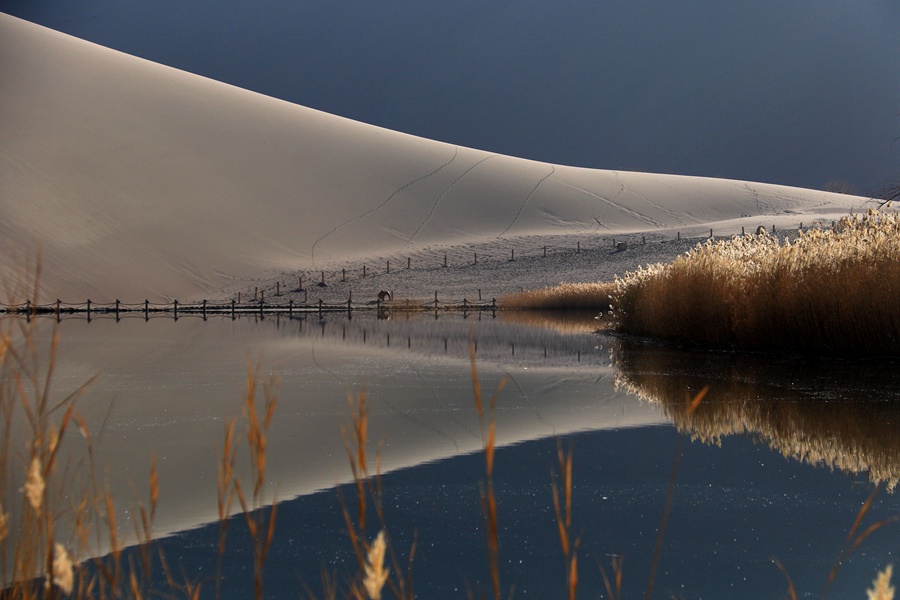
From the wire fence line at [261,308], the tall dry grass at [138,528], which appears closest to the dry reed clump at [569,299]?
the wire fence line at [261,308]

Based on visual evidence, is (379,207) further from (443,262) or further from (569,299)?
(569,299)

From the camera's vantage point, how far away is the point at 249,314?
28.8 meters

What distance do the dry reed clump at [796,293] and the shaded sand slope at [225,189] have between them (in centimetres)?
2509

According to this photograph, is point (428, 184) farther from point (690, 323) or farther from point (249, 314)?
point (690, 323)

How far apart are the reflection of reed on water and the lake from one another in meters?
0.03

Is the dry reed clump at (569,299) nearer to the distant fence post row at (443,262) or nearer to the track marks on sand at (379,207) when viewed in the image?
the distant fence post row at (443,262)

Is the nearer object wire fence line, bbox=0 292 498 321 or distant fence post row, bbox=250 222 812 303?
wire fence line, bbox=0 292 498 321

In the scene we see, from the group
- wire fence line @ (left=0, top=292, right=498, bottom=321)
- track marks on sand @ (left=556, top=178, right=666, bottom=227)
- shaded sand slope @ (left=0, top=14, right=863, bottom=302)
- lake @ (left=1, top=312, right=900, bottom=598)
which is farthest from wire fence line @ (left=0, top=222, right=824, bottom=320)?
lake @ (left=1, top=312, right=900, bottom=598)

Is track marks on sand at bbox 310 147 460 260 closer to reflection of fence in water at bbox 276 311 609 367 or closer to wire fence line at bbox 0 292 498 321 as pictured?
wire fence line at bbox 0 292 498 321

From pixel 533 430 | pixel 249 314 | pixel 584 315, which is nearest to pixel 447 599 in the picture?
pixel 533 430

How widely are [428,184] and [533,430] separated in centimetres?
5005

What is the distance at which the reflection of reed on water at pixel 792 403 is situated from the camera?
517 cm

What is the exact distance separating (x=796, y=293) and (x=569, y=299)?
18.2m

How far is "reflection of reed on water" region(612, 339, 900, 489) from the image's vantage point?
5.17 m
